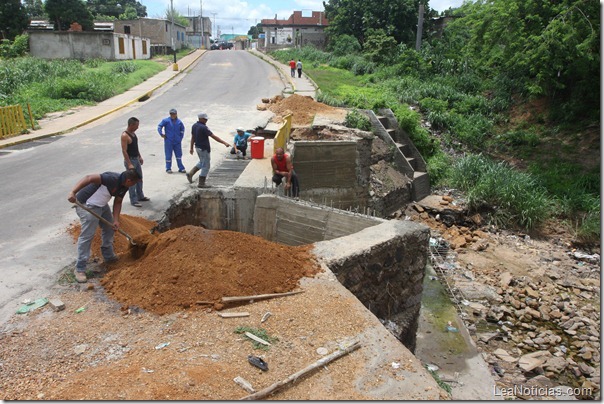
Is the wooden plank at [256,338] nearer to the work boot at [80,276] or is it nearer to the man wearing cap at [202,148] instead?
the work boot at [80,276]

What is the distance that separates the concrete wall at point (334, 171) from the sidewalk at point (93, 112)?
28.5 feet

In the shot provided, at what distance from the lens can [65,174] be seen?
37.8 feet

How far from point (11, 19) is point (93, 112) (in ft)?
78.9

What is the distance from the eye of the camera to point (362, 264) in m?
7.08

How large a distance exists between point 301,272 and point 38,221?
5.07 meters

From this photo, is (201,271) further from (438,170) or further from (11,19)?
(11,19)

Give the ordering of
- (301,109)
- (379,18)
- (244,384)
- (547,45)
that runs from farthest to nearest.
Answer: (379,18), (301,109), (547,45), (244,384)

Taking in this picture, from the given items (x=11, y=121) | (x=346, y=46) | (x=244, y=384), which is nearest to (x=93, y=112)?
(x=11, y=121)

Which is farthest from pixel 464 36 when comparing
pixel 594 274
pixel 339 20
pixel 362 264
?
pixel 362 264

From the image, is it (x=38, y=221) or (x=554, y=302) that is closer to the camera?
(x=38, y=221)

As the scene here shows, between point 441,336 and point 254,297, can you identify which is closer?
point 254,297

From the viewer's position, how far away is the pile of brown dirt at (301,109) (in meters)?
17.7

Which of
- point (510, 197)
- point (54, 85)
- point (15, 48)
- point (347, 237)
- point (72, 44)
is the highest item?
point (72, 44)

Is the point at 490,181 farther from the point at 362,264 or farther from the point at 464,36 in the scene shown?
the point at 464,36
